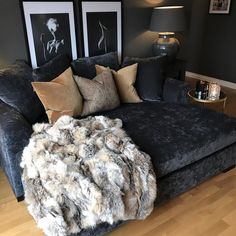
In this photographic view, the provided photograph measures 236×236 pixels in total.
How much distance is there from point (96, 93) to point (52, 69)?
1.51ft

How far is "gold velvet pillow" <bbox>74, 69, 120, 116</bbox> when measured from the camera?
2180mm

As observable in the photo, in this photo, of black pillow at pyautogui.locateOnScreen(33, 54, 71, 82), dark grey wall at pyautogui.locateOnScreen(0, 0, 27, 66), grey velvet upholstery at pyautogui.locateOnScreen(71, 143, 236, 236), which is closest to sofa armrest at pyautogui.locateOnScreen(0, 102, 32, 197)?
black pillow at pyautogui.locateOnScreen(33, 54, 71, 82)

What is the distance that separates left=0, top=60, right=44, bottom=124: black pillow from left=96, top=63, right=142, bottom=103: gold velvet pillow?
696 millimetres

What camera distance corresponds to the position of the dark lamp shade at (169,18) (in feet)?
9.37

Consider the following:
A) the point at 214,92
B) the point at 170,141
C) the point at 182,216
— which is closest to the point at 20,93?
the point at 170,141

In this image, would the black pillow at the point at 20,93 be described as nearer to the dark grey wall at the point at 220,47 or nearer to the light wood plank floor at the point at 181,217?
the light wood plank floor at the point at 181,217

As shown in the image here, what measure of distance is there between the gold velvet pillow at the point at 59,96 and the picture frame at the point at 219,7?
3.23 meters

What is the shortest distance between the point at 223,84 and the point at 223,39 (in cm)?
78

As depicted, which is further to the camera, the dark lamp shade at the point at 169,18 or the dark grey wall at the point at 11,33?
the dark lamp shade at the point at 169,18

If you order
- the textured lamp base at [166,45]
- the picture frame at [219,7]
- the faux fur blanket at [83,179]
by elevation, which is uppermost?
the picture frame at [219,7]

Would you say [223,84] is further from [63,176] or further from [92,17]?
[63,176]

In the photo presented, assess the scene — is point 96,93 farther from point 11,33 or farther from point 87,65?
point 11,33

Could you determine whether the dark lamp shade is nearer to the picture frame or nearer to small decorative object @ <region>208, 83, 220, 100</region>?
small decorative object @ <region>208, 83, 220, 100</region>

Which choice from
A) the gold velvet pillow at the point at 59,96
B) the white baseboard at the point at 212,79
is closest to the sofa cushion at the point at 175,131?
the gold velvet pillow at the point at 59,96
